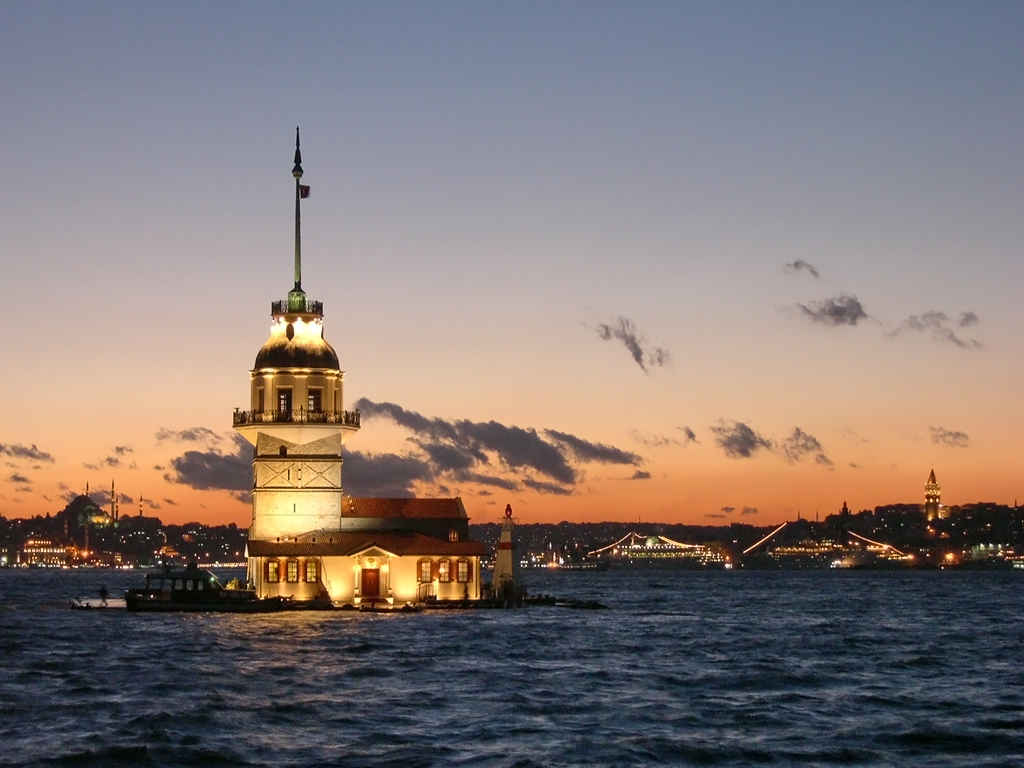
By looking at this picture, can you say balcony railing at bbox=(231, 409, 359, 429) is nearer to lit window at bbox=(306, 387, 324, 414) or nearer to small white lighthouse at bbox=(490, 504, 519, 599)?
lit window at bbox=(306, 387, 324, 414)

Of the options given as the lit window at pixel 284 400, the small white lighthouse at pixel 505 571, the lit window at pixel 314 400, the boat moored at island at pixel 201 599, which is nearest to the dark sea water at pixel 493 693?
the boat moored at island at pixel 201 599

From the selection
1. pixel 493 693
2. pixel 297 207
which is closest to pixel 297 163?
pixel 297 207

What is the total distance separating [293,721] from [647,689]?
45.4 ft

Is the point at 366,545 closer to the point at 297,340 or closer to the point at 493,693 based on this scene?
the point at 297,340

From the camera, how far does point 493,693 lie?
53.5 meters

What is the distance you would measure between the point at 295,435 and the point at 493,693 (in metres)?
45.0

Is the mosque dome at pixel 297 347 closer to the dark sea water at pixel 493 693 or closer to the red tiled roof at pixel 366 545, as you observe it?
the red tiled roof at pixel 366 545

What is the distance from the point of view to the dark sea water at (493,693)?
136 feet

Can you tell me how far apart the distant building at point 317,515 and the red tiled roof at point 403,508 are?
84 millimetres

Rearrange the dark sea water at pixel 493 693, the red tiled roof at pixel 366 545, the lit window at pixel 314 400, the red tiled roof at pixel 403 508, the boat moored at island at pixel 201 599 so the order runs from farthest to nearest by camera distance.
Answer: the red tiled roof at pixel 403 508 < the lit window at pixel 314 400 < the red tiled roof at pixel 366 545 < the boat moored at island at pixel 201 599 < the dark sea water at pixel 493 693

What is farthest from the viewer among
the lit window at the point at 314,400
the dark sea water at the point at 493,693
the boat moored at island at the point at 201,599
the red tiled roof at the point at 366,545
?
the lit window at the point at 314,400

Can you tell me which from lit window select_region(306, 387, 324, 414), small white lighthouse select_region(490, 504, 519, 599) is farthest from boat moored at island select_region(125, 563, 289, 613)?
small white lighthouse select_region(490, 504, 519, 599)

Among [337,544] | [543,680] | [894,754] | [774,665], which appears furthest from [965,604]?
[894,754]

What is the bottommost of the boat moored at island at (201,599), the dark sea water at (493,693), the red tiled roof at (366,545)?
the dark sea water at (493,693)
